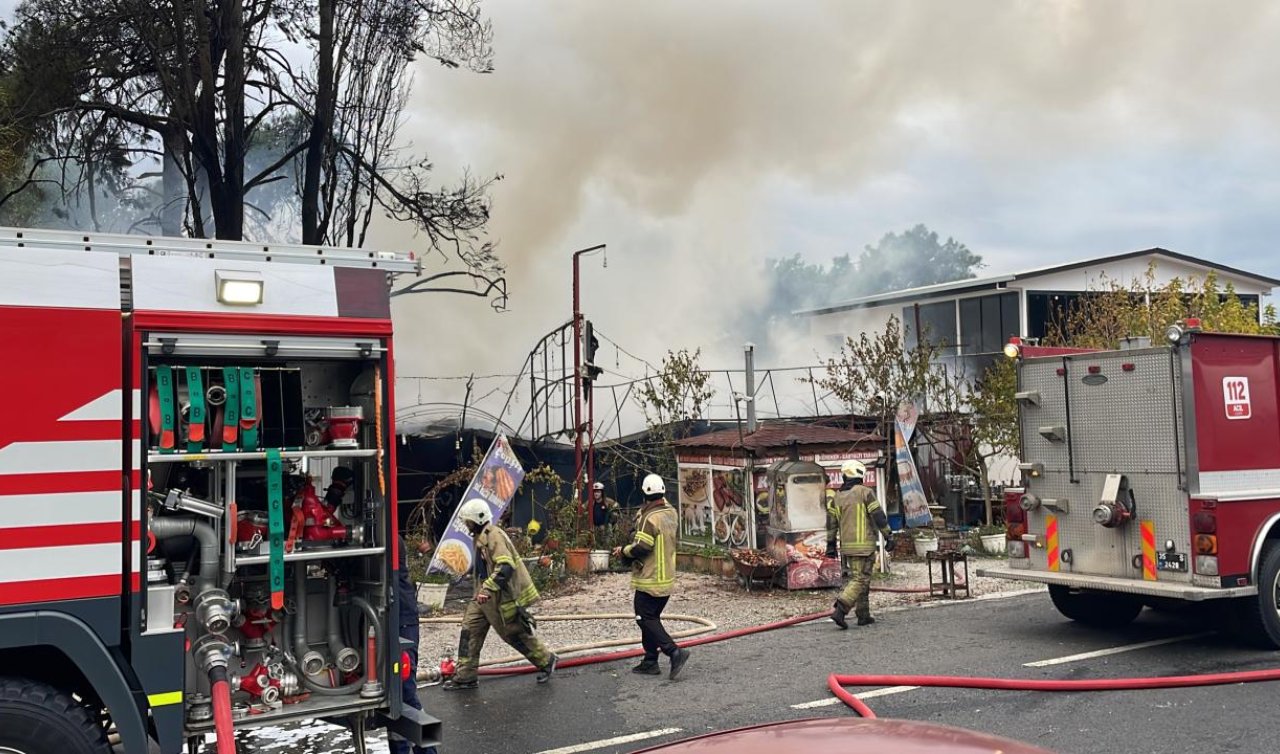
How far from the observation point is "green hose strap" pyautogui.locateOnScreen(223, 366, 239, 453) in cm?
443

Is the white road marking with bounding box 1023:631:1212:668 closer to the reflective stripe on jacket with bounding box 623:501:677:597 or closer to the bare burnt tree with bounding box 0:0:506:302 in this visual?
the reflective stripe on jacket with bounding box 623:501:677:597

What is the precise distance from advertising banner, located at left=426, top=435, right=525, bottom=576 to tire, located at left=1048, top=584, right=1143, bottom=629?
18.4 feet

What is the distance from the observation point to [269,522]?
14.9ft

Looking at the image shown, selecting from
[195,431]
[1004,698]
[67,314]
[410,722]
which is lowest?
[1004,698]

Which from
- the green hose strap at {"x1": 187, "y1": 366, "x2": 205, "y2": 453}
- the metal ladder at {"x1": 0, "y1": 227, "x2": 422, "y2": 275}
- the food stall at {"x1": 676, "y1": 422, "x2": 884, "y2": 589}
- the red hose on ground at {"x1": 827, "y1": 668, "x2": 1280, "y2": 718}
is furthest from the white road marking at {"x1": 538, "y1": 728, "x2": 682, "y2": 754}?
the food stall at {"x1": 676, "y1": 422, "x2": 884, "y2": 589}

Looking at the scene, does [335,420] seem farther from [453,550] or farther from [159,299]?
[453,550]

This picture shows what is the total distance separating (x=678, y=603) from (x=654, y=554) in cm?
368

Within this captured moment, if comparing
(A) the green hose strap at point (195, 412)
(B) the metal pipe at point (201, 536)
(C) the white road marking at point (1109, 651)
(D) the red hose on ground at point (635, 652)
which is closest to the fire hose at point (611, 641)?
(D) the red hose on ground at point (635, 652)

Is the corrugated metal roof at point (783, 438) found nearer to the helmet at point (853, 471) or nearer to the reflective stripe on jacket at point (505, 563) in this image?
the helmet at point (853, 471)

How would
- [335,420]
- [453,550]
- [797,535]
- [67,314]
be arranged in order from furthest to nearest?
[797,535], [453,550], [335,420], [67,314]

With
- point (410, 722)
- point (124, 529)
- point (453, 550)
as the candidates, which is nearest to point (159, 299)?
point (124, 529)

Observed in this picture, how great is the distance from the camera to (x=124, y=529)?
4066 millimetres

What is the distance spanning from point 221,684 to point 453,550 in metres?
6.48

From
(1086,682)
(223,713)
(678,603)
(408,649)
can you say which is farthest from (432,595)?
(223,713)
